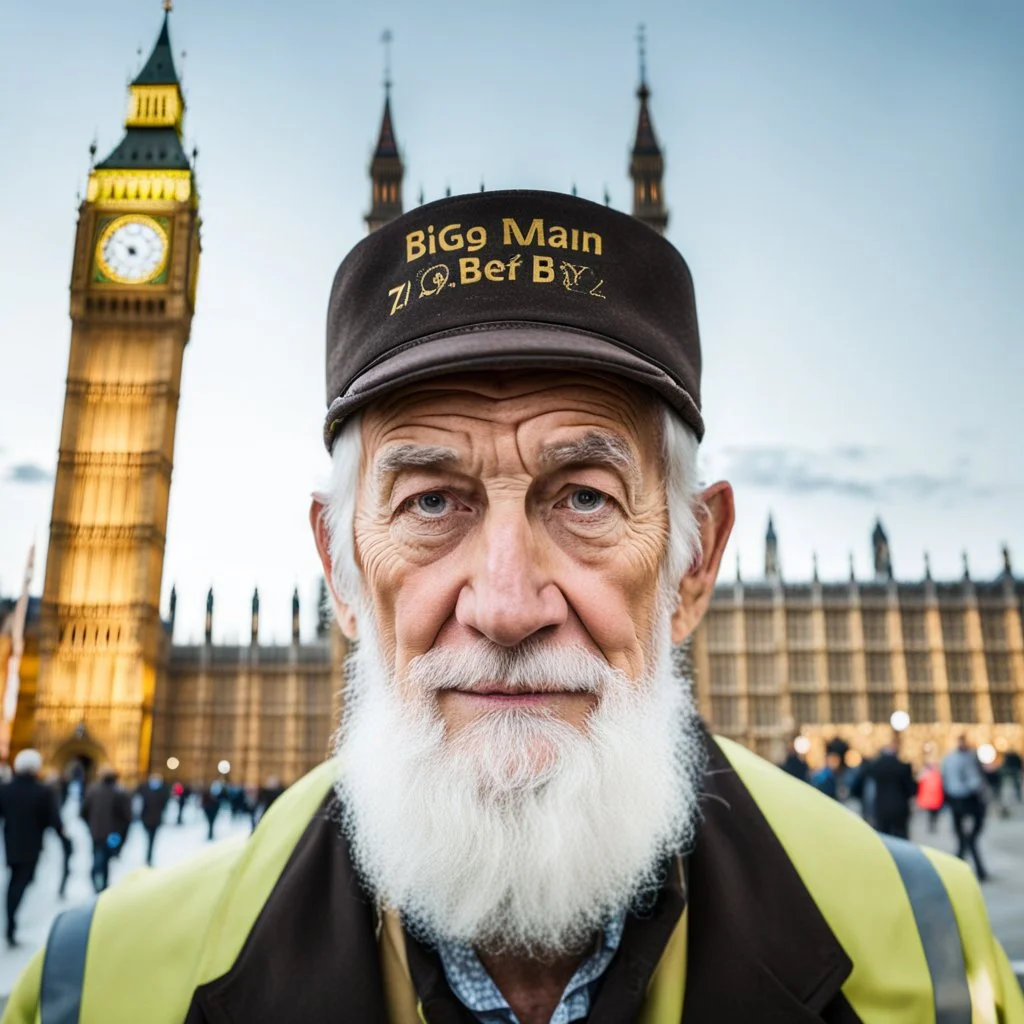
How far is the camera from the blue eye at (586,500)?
818 millimetres

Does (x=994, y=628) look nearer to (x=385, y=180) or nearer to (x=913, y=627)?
(x=913, y=627)

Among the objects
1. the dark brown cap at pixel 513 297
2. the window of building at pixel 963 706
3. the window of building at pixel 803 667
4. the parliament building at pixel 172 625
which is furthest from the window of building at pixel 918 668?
the dark brown cap at pixel 513 297

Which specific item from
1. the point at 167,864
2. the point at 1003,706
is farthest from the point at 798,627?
the point at 167,864

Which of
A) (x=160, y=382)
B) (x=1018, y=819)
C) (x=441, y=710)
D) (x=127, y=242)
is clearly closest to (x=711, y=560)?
(x=441, y=710)

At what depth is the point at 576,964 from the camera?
2.80ft

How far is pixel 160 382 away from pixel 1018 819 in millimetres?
25896

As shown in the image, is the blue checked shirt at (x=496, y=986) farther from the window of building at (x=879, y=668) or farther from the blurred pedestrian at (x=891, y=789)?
the window of building at (x=879, y=668)

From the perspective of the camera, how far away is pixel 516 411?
2.65ft

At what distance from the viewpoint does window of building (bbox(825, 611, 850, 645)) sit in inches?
1208

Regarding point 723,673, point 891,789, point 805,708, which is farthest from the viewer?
point 723,673

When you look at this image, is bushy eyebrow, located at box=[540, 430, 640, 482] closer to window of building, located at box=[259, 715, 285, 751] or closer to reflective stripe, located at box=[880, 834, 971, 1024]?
reflective stripe, located at box=[880, 834, 971, 1024]

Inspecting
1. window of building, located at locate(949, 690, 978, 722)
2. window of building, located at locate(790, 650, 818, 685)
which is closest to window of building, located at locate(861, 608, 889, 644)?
window of building, located at locate(790, 650, 818, 685)

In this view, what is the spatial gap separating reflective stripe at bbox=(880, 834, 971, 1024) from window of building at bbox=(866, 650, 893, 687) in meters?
32.0

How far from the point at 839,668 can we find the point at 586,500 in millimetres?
32090
